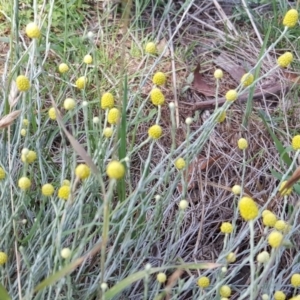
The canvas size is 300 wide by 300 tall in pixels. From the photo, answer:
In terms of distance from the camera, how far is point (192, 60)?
64.0 inches

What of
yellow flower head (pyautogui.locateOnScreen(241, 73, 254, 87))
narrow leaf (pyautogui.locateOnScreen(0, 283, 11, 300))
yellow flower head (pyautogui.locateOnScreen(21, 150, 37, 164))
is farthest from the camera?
yellow flower head (pyautogui.locateOnScreen(241, 73, 254, 87))

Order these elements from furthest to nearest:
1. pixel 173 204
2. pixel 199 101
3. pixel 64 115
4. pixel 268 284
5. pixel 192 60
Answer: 1. pixel 192 60
2. pixel 199 101
3. pixel 64 115
4. pixel 173 204
5. pixel 268 284

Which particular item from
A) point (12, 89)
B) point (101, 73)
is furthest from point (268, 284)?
point (101, 73)

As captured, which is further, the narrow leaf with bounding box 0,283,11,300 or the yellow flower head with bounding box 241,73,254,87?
the yellow flower head with bounding box 241,73,254,87

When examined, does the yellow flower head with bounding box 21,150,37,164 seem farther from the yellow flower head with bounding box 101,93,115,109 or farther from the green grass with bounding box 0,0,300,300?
the yellow flower head with bounding box 101,93,115,109

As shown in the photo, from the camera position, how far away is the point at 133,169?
1.35 m

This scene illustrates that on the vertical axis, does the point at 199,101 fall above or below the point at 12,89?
below

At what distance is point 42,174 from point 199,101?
542 mm

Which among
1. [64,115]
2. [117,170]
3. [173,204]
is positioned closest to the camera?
[117,170]

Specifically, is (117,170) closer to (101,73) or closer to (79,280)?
(79,280)

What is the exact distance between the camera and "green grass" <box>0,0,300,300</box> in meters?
0.96

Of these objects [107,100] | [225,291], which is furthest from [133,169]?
[225,291]

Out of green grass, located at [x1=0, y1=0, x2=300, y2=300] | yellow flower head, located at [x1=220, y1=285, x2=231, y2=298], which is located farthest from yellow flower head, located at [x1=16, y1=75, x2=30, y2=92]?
yellow flower head, located at [x1=220, y1=285, x2=231, y2=298]

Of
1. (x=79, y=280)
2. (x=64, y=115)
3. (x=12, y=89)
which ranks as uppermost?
(x=12, y=89)
